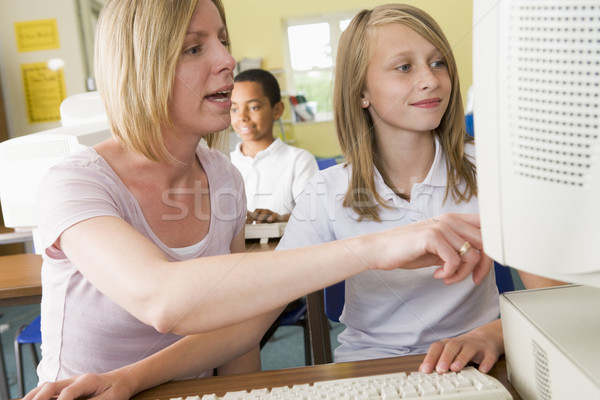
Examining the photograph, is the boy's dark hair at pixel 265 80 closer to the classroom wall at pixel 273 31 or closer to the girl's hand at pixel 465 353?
the classroom wall at pixel 273 31

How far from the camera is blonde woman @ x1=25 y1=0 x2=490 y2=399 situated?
0.54 m

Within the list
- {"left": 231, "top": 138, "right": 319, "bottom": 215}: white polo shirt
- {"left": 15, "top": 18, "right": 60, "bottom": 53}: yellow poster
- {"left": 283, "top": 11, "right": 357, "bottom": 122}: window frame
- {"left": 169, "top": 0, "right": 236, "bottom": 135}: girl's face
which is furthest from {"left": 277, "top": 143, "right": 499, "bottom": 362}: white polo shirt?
{"left": 15, "top": 18, "right": 60, "bottom": 53}: yellow poster

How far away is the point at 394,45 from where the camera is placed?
97cm

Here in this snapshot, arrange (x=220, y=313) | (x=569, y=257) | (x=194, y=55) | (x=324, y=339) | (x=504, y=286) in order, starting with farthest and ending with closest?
(x=324, y=339)
(x=504, y=286)
(x=194, y=55)
(x=220, y=313)
(x=569, y=257)

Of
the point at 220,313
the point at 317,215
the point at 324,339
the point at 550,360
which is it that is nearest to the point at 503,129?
the point at 550,360

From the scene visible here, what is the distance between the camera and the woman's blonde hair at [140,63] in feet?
2.49

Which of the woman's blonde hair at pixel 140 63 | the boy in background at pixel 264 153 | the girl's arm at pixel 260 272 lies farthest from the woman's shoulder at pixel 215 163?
the boy in background at pixel 264 153

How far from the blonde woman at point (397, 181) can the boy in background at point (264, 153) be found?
1.03 meters

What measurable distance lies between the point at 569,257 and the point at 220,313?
13.0 inches

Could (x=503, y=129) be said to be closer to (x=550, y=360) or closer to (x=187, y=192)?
(x=550, y=360)

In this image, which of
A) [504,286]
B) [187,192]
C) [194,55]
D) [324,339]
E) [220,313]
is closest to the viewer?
[220,313]

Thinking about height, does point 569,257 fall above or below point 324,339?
above

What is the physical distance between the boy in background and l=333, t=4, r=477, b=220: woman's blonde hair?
983 millimetres

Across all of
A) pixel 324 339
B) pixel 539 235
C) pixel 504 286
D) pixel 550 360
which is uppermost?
pixel 539 235
